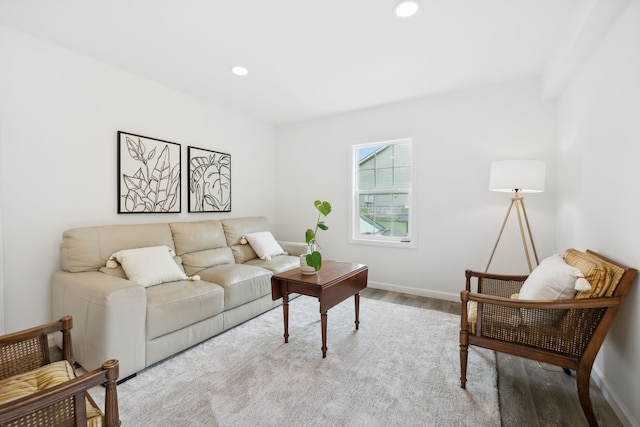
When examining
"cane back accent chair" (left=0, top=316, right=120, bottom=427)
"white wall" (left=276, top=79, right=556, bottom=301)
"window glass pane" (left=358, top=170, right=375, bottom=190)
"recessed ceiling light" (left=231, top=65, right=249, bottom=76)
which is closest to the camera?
"cane back accent chair" (left=0, top=316, right=120, bottom=427)

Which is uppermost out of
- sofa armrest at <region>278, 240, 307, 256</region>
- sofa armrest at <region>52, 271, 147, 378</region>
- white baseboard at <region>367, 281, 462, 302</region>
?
sofa armrest at <region>278, 240, 307, 256</region>

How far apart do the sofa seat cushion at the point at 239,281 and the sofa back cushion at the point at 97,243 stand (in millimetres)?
645

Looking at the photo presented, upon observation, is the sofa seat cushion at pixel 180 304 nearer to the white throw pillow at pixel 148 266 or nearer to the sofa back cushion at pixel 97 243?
the white throw pillow at pixel 148 266

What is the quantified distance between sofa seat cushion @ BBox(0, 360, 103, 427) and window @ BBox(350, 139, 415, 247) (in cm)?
325

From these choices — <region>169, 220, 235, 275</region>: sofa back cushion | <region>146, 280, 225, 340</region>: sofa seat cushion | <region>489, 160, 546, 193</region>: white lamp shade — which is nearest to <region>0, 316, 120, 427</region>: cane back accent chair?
<region>146, 280, 225, 340</region>: sofa seat cushion

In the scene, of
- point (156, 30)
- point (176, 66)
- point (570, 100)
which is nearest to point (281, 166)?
point (176, 66)

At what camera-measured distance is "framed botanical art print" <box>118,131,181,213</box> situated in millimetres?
2826

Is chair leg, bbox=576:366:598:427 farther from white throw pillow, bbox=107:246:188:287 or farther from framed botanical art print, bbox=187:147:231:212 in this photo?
framed botanical art print, bbox=187:147:231:212

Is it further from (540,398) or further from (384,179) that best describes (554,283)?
(384,179)

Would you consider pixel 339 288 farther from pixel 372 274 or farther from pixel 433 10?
pixel 433 10

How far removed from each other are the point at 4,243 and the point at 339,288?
2.56 meters

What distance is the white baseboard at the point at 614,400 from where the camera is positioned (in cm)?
148

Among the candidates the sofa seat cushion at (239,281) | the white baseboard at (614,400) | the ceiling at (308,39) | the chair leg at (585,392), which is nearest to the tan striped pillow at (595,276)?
the chair leg at (585,392)

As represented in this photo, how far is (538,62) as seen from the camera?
2.65m
